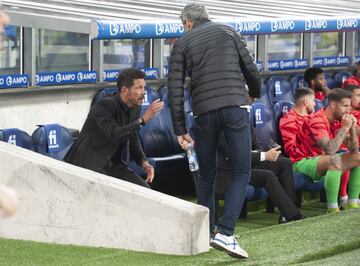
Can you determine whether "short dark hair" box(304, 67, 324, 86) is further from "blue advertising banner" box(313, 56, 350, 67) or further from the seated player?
the seated player

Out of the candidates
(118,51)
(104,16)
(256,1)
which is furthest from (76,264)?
(256,1)

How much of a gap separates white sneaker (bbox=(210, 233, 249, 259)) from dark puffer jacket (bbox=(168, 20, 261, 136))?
2.44 feet

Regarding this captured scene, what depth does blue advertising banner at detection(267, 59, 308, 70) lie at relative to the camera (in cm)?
1413

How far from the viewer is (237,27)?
1033 cm

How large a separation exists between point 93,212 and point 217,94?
4.08ft

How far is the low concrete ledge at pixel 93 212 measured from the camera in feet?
23.0

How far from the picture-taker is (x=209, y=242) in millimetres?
7207

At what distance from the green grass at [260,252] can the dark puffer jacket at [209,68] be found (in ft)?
2.95

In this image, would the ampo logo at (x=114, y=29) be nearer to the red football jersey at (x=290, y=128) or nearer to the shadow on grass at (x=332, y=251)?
the red football jersey at (x=290, y=128)

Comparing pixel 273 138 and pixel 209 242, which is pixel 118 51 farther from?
pixel 209 242

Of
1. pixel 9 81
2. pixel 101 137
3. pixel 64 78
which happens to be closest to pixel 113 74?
pixel 64 78

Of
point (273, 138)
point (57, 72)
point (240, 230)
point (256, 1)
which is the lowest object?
point (240, 230)

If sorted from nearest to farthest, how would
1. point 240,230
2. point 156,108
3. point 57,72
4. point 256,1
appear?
point 156,108 < point 240,230 < point 57,72 < point 256,1

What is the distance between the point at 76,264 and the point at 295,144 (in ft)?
13.7
